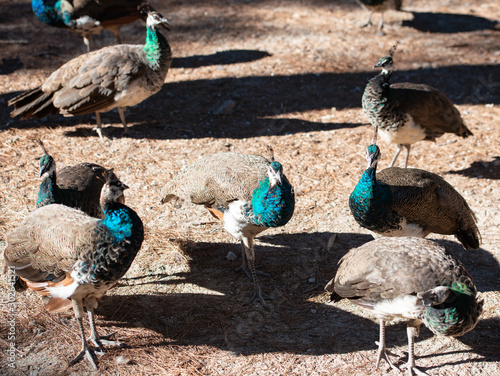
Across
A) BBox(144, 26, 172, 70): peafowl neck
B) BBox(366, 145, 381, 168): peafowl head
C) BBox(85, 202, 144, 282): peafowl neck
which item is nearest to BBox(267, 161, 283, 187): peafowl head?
BBox(366, 145, 381, 168): peafowl head

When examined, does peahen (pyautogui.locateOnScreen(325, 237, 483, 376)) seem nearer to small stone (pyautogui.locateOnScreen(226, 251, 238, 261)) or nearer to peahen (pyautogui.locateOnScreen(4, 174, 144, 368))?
small stone (pyautogui.locateOnScreen(226, 251, 238, 261))

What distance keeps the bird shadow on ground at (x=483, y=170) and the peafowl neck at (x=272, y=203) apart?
3.10 meters

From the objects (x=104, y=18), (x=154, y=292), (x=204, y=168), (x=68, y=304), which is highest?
(x=104, y=18)

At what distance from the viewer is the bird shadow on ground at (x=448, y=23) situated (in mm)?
10094

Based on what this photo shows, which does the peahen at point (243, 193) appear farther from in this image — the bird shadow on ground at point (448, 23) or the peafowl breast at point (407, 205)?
the bird shadow on ground at point (448, 23)

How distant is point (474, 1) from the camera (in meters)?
11.3

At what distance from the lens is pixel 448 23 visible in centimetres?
1030

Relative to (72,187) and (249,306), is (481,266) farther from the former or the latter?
(72,187)

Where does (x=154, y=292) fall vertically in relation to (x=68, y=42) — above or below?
below

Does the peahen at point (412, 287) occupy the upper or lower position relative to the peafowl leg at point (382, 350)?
upper

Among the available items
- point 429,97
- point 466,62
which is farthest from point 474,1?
point 429,97

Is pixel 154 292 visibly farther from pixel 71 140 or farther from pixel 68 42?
pixel 68 42

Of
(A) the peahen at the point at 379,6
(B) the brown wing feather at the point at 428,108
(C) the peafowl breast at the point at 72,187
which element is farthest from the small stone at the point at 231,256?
(A) the peahen at the point at 379,6

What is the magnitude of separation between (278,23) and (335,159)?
4.62 m
